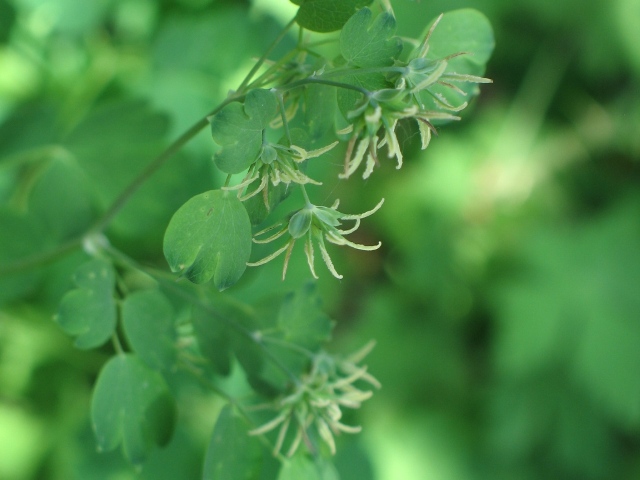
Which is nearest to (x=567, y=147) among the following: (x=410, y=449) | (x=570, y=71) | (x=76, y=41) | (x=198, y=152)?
(x=570, y=71)

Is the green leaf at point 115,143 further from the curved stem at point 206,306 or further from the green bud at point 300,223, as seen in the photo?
the green bud at point 300,223

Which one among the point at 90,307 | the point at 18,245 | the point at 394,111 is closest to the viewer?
the point at 394,111

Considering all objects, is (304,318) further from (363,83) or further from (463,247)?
(463,247)

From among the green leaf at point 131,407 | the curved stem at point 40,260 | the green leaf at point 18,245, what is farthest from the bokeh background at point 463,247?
the green leaf at point 131,407

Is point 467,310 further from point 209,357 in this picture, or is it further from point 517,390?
point 209,357

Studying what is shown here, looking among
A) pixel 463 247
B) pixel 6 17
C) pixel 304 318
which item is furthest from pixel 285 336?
pixel 463 247

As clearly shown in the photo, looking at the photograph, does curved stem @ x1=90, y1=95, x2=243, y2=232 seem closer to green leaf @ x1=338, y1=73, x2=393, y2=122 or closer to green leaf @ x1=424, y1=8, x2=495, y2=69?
green leaf @ x1=338, y1=73, x2=393, y2=122
